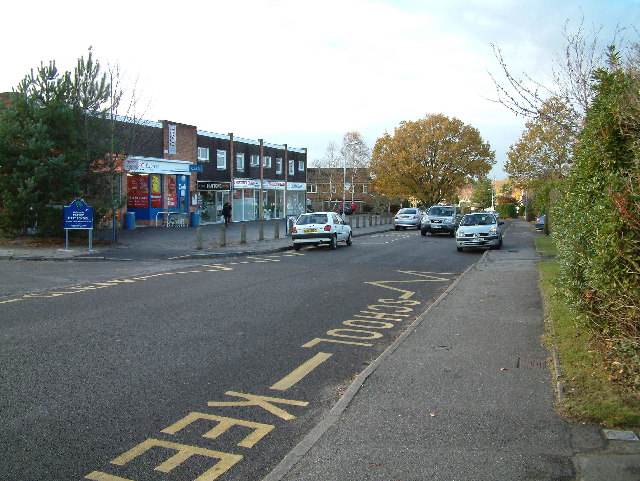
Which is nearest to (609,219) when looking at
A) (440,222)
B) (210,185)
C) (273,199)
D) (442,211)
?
(440,222)

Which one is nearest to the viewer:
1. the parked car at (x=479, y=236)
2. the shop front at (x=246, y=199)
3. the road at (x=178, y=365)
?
the road at (x=178, y=365)

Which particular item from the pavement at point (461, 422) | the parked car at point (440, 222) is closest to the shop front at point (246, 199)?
the parked car at point (440, 222)

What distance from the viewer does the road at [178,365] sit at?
4.32 meters

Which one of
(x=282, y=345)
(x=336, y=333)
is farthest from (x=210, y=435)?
(x=336, y=333)

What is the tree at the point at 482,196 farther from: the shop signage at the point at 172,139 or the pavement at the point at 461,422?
the pavement at the point at 461,422

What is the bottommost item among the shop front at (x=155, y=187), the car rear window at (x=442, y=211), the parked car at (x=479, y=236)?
the parked car at (x=479, y=236)

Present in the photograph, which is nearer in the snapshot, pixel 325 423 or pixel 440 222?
pixel 325 423

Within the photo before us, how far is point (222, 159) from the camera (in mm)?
44469

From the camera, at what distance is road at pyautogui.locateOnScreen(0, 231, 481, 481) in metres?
4.32

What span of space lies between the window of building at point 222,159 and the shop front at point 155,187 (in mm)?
5368

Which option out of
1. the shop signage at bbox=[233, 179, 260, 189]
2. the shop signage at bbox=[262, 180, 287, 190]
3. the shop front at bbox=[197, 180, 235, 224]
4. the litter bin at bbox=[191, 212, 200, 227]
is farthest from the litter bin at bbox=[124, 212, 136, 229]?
the shop signage at bbox=[262, 180, 287, 190]

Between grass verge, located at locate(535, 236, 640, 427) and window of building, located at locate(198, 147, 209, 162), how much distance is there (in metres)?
36.5

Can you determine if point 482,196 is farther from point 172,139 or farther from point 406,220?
point 172,139

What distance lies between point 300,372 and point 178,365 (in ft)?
4.60
